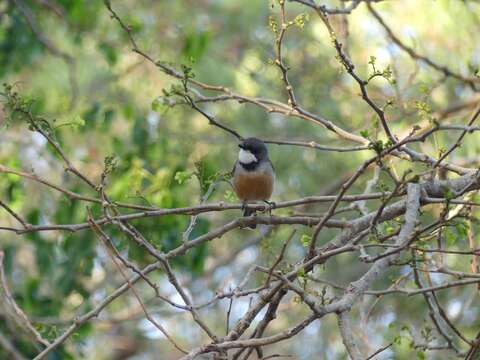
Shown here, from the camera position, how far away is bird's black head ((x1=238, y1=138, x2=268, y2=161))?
5.33 m

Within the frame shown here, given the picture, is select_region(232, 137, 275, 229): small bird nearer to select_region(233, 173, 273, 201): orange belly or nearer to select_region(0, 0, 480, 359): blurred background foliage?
select_region(233, 173, 273, 201): orange belly

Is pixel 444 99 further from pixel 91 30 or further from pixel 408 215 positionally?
pixel 408 215

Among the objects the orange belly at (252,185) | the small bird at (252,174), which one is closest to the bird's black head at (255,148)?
the small bird at (252,174)

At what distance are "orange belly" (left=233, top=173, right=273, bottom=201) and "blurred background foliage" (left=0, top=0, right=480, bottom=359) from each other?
0.53ft

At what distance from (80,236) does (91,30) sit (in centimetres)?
206

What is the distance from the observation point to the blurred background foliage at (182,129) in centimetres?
564

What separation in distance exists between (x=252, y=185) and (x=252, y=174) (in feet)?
0.24

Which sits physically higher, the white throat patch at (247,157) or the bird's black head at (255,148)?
the bird's black head at (255,148)

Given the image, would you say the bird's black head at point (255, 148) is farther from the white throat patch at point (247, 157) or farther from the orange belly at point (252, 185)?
the orange belly at point (252, 185)

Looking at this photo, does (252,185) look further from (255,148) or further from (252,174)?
(255,148)

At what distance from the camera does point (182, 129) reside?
31.6ft

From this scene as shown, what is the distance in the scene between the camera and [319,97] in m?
8.46

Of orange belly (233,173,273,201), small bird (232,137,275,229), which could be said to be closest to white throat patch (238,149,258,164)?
small bird (232,137,275,229)

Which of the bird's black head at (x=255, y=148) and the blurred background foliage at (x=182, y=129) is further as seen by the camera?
the blurred background foliage at (x=182, y=129)
